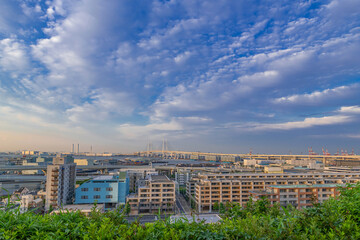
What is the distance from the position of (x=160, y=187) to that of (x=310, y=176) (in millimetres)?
13051

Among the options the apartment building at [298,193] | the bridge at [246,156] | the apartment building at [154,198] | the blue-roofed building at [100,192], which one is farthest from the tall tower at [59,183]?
the bridge at [246,156]

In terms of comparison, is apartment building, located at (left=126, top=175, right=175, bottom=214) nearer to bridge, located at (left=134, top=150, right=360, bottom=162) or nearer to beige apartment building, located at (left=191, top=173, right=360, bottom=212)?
beige apartment building, located at (left=191, top=173, right=360, bottom=212)

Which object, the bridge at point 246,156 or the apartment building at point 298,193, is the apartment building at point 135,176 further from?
the bridge at point 246,156

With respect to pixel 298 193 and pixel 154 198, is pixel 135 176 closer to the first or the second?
pixel 154 198

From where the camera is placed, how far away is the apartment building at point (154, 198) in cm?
1544

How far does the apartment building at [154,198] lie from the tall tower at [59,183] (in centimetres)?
422

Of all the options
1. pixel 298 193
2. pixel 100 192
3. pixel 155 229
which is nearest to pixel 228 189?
pixel 298 193

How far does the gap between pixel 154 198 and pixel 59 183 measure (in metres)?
6.27

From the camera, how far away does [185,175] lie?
26.2 metres

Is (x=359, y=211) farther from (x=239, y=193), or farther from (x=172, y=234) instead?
(x=239, y=193)

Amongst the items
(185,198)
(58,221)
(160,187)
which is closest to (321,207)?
(58,221)

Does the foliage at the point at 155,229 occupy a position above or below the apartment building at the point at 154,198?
above

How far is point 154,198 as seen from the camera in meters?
15.7

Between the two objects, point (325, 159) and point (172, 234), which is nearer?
point (172, 234)
